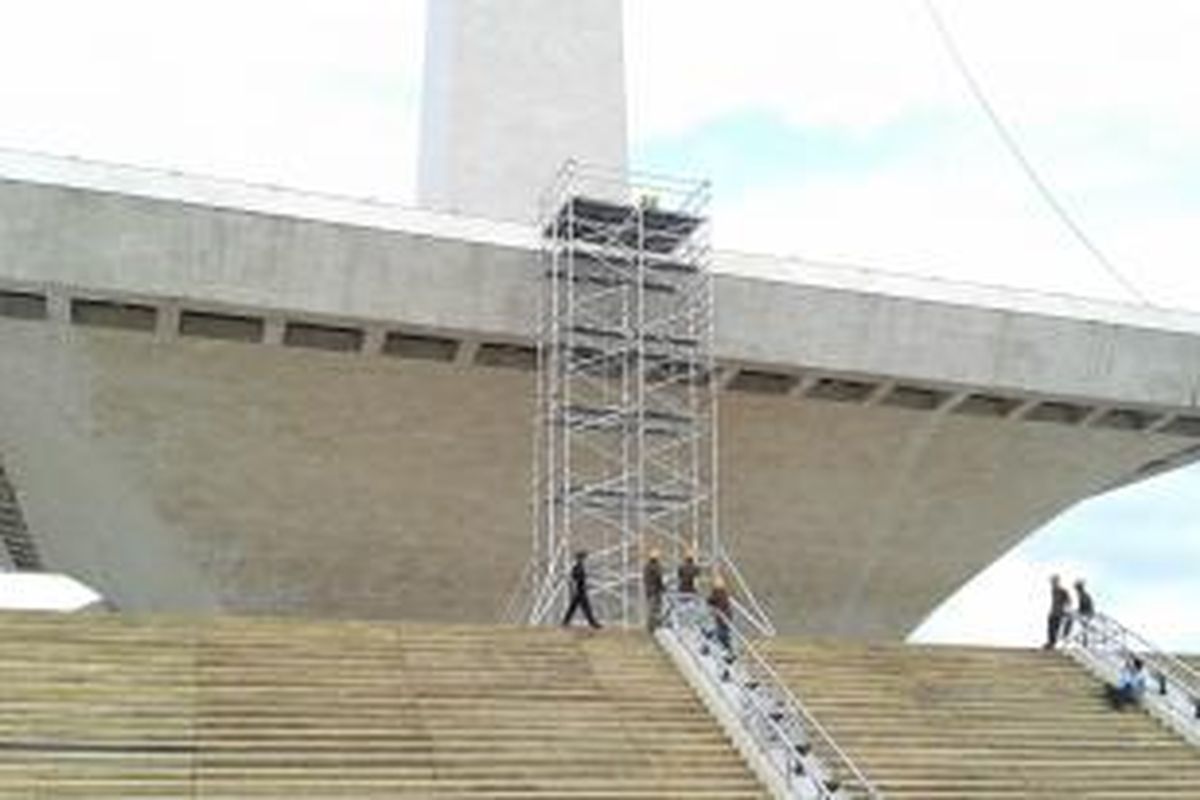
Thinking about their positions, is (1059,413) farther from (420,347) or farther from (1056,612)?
(420,347)

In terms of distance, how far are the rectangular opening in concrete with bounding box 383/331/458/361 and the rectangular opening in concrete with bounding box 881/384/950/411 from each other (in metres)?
5.97

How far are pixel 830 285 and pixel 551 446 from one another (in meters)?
4.07

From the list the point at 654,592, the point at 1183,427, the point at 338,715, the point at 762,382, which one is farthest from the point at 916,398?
the point at 338,715

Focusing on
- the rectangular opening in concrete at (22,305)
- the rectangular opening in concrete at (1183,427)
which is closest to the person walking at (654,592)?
the rectangular opening in concrete at (22,305)

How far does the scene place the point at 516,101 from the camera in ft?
82.7

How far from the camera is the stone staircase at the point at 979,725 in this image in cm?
1298

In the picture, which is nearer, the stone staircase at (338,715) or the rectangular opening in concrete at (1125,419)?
the stone staircase at (338,715)

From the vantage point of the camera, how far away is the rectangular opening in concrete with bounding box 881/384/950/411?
78.3 feet

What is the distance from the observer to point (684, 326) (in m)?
22.2

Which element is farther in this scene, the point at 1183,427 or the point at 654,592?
the point at 1183,427

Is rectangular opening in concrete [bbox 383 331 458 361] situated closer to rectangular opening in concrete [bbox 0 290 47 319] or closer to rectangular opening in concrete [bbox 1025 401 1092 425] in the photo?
rectangular opening in concrete [bbox 0 290 47 319]

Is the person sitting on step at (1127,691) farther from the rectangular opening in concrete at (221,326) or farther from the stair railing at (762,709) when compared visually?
the rectangular opening in concrete at (221,326)

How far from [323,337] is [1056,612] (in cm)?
910

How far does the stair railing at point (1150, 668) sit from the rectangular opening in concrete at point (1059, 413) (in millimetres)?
7220
